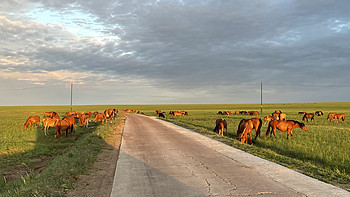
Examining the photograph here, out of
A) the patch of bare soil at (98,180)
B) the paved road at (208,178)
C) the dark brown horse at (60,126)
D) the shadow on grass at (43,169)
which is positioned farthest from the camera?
the dark brown horse at (60,126)

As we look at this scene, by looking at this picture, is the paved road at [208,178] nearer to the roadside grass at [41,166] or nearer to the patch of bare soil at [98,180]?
the patch of bare soil at [98,180]

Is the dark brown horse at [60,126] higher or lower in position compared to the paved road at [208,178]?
higher

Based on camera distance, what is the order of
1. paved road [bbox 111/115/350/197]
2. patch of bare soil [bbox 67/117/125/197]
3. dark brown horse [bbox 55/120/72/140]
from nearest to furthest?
paved road [bbox 111/115/350/197], patch of bare soil [bbox 67/117/125/197], dark brown horse [bbox 55/120/72/140]

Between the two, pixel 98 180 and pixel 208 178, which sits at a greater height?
pixel 208 178

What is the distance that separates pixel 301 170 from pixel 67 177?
828cm

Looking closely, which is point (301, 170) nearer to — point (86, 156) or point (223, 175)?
point (223, 175)

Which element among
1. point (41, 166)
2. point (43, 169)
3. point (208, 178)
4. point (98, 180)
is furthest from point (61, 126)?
point (208, 178)

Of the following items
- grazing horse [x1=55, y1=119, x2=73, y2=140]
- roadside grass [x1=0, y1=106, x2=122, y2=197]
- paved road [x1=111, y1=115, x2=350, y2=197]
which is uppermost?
grazing horse [x1=55, y1=119, x2=73, y2=140]

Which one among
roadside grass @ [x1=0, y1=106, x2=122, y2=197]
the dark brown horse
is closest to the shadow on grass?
roadside grass @ [x1=0, y1=106, x2=122, y2=197]

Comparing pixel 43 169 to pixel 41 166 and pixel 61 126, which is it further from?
pixel 61 126

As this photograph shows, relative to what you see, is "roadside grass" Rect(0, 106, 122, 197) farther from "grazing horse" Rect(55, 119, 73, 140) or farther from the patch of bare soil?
"grazing horse" Rect(55, 119, 73, 140)

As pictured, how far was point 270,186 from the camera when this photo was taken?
22.4ft

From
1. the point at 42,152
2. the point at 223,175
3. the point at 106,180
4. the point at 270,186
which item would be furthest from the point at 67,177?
the point at 42,152

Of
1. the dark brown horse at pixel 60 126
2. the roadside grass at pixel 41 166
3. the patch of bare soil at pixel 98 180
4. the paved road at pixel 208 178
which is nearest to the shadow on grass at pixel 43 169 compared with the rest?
the roadside grass at pixel 41 166
